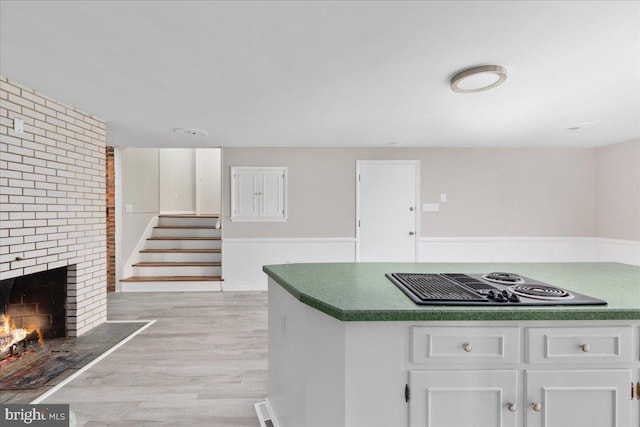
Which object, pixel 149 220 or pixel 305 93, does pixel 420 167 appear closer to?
pixel 305 93

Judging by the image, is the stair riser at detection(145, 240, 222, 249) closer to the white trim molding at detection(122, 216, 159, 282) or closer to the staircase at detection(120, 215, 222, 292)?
the staircase at detection(120, 215, 222, 292)

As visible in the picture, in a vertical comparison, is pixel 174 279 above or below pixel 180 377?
above

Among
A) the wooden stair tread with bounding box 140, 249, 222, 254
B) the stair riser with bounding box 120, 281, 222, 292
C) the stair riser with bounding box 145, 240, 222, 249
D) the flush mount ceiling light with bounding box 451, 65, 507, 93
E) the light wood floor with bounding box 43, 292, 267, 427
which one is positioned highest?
the flush mount ceiling light with bounding box 451, 65, 507, 93

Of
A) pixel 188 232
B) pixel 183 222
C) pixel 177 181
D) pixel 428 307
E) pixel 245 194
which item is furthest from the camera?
Result: pixel 177 181

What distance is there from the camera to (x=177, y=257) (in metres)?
5.14

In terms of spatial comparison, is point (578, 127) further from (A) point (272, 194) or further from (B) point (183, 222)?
(B) point (183, 222)

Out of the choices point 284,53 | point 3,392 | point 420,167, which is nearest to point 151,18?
point 284,53

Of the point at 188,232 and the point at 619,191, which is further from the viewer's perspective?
the point at 188,232

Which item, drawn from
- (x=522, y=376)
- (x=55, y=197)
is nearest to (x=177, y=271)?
(x=55, y=197)

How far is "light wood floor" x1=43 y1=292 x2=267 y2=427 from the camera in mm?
1855

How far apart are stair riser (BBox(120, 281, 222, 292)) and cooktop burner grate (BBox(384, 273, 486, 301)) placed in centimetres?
375

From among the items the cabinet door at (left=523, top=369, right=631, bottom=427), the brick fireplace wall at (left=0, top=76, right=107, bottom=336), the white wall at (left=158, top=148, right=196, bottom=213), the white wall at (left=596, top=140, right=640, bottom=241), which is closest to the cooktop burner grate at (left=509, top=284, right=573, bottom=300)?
the cabinet door at (left=523, top=369, right=631, bottom=427)

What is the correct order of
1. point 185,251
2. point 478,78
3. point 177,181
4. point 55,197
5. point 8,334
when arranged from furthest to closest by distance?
point 177,181 < point 185,251 < point 55,197 < point 8,334 < point 478,78

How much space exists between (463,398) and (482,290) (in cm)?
44
